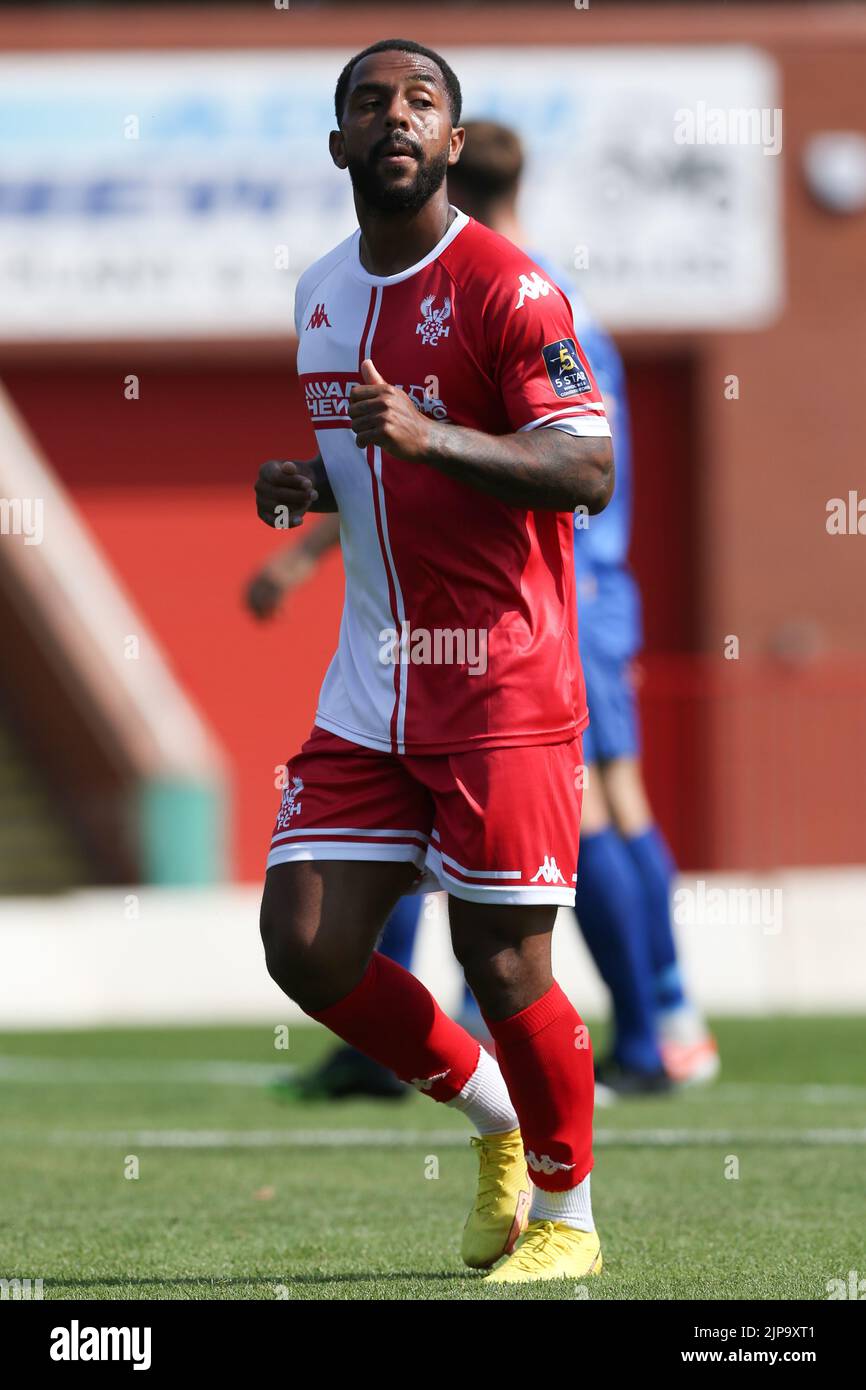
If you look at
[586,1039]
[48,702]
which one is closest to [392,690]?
[586,1039]

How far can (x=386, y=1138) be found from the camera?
6695 millimetres

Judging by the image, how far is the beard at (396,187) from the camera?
14.2ft

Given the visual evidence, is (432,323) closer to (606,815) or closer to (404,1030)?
(404,1030)

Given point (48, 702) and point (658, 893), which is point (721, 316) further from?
point (658, 893)

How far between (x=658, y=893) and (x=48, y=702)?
8992 millimetres

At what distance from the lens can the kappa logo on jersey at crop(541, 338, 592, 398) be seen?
13.9 feet

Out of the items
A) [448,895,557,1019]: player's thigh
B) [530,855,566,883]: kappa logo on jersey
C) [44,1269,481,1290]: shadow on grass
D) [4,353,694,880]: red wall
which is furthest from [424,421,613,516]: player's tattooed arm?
[4,353,694,880]: red wall

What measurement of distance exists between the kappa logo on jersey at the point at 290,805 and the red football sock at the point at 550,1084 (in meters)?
0.54

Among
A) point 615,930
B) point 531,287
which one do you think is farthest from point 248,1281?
point 615,930

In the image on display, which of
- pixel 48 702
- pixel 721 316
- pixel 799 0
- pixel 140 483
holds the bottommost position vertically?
pixel 48 702

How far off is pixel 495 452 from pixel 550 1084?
3.89ft

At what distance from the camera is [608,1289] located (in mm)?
4191
